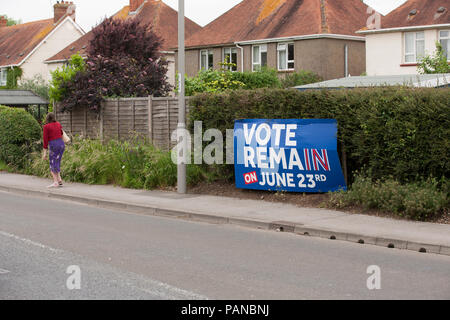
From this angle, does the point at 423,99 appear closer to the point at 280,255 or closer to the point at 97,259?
the point at 280,255

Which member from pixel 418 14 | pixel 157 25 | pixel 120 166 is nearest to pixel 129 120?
pixel 120 166

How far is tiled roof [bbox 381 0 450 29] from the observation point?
34406mm

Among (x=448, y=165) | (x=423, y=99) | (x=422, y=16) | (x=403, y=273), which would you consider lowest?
(x=403, y=273)

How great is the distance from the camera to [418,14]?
116 ft

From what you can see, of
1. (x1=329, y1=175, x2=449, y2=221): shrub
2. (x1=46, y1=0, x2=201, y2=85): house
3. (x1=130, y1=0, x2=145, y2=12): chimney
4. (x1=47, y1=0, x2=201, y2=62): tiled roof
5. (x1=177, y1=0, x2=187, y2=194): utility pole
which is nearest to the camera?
(x1=329, y1=175, x2=449, y2=221): shrub

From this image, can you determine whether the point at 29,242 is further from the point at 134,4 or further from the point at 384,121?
the point at 134,4

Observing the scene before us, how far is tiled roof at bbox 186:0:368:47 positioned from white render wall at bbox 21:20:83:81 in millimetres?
18436

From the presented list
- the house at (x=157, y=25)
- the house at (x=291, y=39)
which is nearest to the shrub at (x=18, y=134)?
the house at (x=291, y=39)

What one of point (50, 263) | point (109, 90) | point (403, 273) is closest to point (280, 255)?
point (403, 273)

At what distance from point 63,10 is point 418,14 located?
119 ft

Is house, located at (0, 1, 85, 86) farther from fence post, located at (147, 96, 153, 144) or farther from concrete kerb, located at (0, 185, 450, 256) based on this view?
concrete kerb, located at (0, 185, 450, 256)

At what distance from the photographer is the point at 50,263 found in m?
8.37

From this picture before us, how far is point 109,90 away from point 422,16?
826 inches

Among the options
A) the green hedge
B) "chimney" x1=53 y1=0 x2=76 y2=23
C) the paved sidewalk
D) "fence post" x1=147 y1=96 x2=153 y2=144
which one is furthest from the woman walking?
"chimney" x1=53 y1=0 x2=76 y2=23
